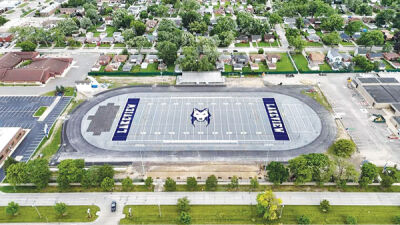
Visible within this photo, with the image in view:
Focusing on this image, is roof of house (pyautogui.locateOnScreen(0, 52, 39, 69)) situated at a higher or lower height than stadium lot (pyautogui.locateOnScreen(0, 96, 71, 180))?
higher

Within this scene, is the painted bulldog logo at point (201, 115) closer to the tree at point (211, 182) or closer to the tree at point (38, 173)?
the tree at point (211, 182)

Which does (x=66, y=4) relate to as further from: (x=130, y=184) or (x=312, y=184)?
(x=312, y=184)

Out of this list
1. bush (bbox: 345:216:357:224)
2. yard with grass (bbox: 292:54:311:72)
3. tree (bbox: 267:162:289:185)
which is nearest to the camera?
bush (bbox: 345:216:357:224)

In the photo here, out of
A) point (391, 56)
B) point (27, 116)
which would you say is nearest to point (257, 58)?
point (391, 56)

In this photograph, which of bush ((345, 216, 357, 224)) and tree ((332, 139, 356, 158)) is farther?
tree ((332, 139, 356, 158))

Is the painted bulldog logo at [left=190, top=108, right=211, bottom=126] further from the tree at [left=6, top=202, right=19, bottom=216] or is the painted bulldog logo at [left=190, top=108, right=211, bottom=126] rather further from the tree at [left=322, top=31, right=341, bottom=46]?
the tree at [left=322, top=31, right=341, bottom=46]

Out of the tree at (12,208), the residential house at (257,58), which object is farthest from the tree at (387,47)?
the tree at (12,208)

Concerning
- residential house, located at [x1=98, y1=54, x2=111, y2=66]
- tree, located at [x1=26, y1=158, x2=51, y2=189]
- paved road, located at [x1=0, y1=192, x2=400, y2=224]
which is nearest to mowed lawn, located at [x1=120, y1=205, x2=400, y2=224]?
paved road, located at [x1=0, y1=192, x2=400, y2=224]
